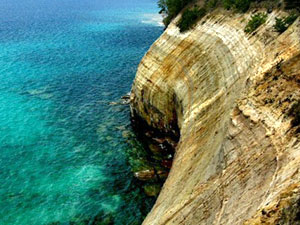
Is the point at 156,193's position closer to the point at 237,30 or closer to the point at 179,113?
the point at 179,113

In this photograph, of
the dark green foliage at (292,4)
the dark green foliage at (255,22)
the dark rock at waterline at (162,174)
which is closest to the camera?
the dark green foliage at (292,4)

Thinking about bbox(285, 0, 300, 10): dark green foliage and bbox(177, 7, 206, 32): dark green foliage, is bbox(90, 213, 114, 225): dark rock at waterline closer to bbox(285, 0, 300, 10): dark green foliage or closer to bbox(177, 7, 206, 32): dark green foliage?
bbox(177, 7, 206, 32): dark green foliage

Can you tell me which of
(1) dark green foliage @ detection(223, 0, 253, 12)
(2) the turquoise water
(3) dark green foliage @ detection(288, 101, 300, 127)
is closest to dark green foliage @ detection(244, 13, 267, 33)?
(1) dark green foliage @ detection(223, 0, 253, 12)

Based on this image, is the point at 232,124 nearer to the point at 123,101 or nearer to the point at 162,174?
the point at 162,174

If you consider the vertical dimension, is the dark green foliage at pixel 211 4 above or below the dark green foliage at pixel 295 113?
above

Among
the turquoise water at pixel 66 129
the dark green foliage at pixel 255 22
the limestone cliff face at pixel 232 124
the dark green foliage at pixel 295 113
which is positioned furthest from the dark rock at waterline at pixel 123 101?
the dark green foliage at pixel 295 113

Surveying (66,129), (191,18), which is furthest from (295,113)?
(66,129)

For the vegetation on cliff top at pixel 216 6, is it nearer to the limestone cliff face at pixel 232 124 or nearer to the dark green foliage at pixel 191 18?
the dark green foliage at pixel 191 18
